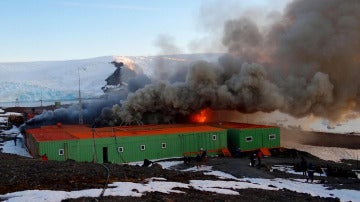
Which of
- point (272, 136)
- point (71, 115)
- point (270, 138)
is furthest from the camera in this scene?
point (71, 115)

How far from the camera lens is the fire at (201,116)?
5319 centimetres

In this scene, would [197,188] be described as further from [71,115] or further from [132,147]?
[71,115]

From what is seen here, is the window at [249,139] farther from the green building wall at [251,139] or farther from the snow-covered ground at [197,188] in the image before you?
the snow-covered ground at [197,188]

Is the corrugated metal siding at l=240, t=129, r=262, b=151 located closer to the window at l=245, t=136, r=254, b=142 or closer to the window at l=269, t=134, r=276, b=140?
the window at l=245, t=136, r=254, b=142

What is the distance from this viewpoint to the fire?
5319 centimetres

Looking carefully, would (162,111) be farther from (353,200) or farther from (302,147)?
(353,200)

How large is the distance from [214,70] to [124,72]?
5784 cm

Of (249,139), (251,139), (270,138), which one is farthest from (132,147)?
(270,138)

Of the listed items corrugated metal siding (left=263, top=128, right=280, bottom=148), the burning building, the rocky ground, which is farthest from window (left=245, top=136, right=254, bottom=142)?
the rocky ground

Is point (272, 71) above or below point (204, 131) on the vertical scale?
above

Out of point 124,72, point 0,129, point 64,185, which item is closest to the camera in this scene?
point 64,185

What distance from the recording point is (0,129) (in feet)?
189

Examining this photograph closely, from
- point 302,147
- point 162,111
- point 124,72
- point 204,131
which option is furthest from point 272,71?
point 124,72

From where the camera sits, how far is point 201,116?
5400cm
